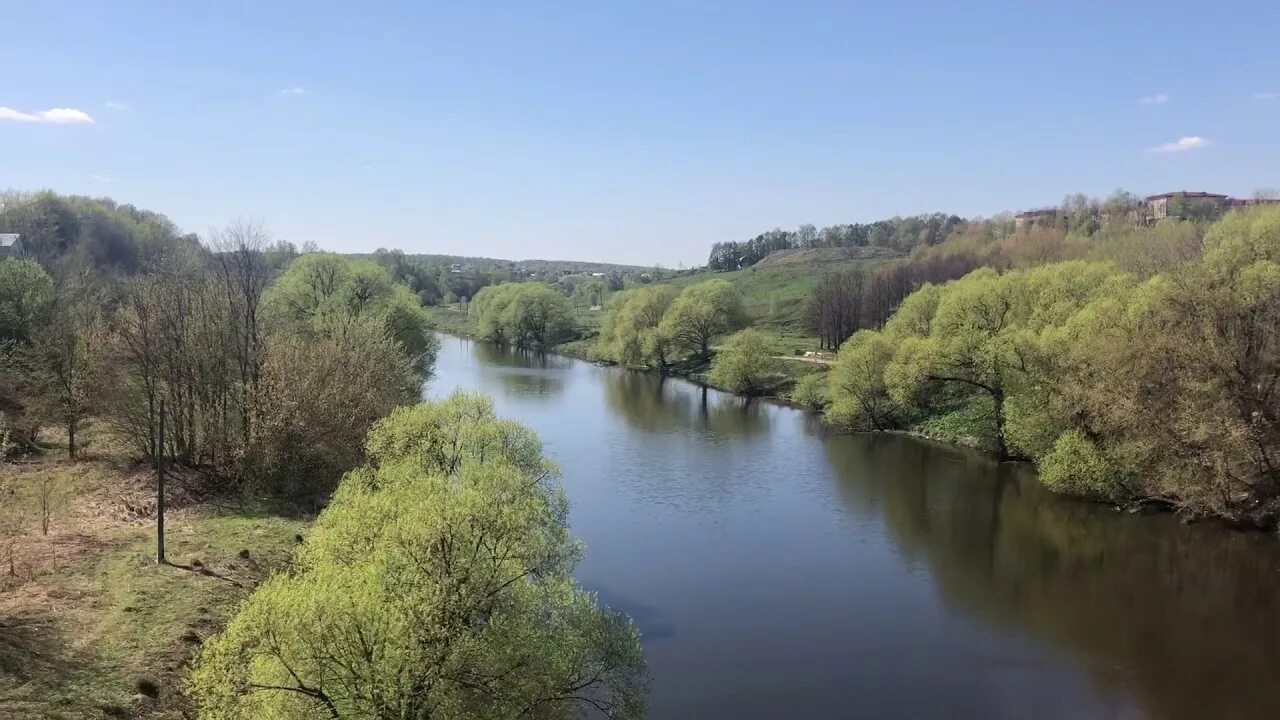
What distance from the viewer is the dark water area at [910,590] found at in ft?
61.8

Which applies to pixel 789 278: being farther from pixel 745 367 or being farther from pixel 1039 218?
pixel 745 367

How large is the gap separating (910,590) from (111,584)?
71.8ft

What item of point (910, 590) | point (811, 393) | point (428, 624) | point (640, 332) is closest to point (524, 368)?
point (640, 332)

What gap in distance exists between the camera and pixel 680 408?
190ft

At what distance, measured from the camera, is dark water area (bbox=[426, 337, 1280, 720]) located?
18.8 meters

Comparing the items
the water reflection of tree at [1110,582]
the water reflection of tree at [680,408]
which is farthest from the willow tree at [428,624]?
the water reflection of tree at [680,408]

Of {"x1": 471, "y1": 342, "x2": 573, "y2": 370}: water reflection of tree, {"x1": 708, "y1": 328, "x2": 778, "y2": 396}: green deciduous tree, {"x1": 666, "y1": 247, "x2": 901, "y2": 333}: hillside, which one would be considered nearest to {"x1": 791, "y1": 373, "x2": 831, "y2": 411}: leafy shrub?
{"x1": 708, "y1": 328, "x2": 778, "y2": 396}: green deciduous tree

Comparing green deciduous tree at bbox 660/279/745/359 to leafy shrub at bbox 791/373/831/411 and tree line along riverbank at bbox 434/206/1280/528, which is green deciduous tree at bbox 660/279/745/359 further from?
leafy shrub at bbox 791/373/831/411

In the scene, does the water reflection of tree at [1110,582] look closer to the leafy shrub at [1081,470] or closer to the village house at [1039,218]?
the leafy shrub at [1081,470]

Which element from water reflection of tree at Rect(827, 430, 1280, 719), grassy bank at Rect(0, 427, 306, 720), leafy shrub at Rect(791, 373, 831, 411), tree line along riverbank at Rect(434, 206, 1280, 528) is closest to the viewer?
grassy bank at Rect(0, 427, 306, 720)

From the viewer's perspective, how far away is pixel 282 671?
39.2 feet

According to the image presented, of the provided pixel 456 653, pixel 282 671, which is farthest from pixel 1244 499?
pixel 282 671

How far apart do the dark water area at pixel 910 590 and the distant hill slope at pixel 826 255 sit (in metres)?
117

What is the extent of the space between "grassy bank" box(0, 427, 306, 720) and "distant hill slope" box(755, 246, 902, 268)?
137162mm
